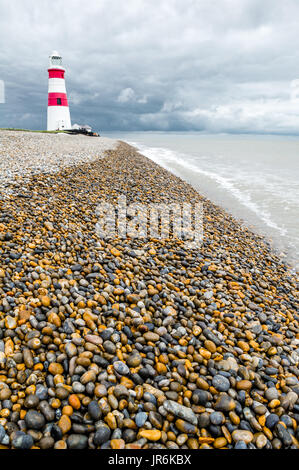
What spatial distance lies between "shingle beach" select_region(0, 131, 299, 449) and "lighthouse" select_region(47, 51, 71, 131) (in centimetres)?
4817

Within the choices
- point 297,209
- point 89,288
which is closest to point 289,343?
point 89,288

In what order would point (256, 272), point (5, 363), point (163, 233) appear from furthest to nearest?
point (163, 233), point (256, 272), point (5, 363)

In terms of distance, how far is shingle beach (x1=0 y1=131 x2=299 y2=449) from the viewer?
8.79 feet

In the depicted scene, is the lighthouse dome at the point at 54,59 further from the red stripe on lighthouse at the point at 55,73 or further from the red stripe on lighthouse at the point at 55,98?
the red stripe on lighthouse at the point at 55,98

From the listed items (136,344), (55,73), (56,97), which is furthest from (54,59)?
(136,344)

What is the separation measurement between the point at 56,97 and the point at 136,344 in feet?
172

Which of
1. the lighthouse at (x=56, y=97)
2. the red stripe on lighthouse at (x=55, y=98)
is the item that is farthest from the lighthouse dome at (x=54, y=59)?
the red stripe on lighthouse at (x=55, y=98)

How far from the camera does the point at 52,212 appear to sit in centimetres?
692

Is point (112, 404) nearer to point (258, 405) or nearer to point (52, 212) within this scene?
point (258, 405)

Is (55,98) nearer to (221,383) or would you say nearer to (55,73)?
(55,73)

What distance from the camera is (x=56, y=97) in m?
46.6

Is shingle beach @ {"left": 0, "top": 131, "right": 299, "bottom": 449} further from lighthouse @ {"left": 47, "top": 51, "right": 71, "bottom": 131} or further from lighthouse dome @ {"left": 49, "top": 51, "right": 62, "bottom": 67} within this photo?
lighthouse dome @ {"left": 49, "top": 51, "right": 62, "bottom": 67}

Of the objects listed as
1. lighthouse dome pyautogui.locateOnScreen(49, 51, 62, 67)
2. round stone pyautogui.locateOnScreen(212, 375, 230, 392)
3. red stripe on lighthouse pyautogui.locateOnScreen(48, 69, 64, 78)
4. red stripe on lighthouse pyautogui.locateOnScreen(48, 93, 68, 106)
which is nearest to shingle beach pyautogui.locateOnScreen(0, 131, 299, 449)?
round stone pyautogui.locateOnScreen(212, 375, 230, 392)

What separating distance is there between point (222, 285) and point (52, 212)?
456 cm
